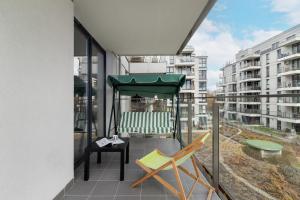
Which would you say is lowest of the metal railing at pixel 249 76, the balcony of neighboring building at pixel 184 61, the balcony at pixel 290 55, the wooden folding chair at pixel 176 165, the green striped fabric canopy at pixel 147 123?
the wooden folding chair at pixel 176 165

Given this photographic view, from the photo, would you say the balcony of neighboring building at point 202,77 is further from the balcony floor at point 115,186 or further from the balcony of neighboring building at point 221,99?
the balcony of neighboring building at point 221,99

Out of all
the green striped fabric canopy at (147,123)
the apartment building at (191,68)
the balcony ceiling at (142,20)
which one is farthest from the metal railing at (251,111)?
the apartment building at (191,68)

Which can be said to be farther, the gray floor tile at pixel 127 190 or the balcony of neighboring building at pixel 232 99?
the gray floor tile at pixel 127 190

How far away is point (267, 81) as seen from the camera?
105ft

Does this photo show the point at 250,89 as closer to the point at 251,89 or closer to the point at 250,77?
the point at 251,89

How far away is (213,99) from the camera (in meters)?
2.42

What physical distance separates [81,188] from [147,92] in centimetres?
290

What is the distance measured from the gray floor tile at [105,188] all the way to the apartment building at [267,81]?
159cm

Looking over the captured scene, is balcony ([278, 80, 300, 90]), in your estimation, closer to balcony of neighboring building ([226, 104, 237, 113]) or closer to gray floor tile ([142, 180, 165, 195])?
balcony of neighboring building ([226, 104, 237, 113])

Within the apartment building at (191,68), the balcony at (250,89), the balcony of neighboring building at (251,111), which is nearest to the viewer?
the balcony of neighboring building at (251,111)

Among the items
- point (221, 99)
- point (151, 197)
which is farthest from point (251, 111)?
point (151, 197)

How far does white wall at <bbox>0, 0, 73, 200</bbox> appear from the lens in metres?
1.35

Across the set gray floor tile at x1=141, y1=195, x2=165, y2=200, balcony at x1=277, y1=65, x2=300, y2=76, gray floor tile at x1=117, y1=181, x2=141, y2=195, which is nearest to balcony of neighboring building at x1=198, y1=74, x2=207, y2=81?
balcony at x1=277, y1=65, x2=300, y2=76

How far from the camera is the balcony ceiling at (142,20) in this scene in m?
2.64
